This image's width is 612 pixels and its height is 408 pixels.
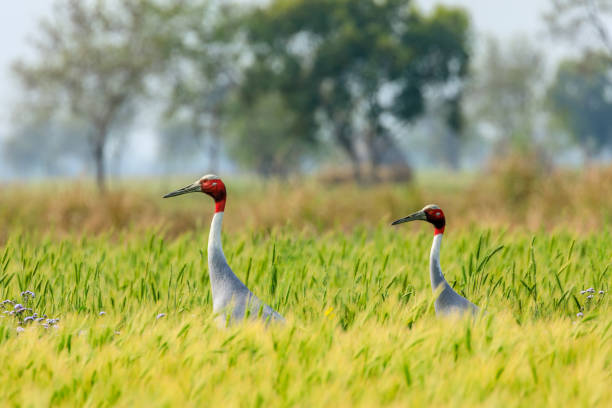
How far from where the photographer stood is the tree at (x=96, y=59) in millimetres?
33656

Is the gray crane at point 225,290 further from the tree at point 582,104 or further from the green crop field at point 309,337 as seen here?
the tree at point 582,104

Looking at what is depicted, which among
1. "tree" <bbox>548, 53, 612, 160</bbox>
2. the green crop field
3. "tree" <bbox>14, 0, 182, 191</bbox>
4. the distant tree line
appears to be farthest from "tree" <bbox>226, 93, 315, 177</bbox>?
"tree" <bbox>548, 53, 612, 160</bbox>

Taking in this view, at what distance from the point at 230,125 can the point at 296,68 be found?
12.2 metres

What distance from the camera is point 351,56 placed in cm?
3578

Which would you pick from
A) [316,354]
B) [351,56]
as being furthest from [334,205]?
[351,56]

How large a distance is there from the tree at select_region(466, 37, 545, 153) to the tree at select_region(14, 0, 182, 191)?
49.0 metres

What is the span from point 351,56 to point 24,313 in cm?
3197

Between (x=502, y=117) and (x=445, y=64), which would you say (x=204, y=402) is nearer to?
(x=445, y=64)

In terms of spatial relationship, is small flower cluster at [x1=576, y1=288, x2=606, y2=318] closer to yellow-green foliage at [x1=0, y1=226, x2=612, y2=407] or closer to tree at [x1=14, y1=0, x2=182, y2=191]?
yellow-green foliage at [x1=0, y1=226, x2=612, y2=407]

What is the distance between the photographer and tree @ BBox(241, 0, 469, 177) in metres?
35.5

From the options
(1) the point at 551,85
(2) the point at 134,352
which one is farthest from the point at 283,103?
(1) the point at 551,85

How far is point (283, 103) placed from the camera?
1487 inches

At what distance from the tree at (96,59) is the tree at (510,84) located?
161ft

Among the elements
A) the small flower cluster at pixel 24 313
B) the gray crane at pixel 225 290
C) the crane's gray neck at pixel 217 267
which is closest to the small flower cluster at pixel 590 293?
the gray crane at pixel 225 290
